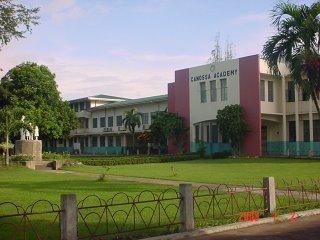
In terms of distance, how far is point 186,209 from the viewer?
9492mm

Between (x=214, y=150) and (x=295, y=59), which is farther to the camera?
(x=214, y=150)

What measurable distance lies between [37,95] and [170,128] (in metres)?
15.8

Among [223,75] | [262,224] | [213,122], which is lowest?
[262,224]

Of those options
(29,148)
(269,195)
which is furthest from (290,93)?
(269,195)

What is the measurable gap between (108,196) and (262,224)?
529 cm

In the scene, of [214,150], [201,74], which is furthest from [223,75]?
[214,150]

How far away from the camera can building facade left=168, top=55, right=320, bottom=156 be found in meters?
38.0

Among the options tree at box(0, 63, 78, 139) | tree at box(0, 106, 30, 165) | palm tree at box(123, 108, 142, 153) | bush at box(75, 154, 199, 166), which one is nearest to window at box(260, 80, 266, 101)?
bush at box(75, 154, 199, 166)

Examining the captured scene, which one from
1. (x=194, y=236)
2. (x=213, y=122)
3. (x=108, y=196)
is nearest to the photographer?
(x=194, y=236)

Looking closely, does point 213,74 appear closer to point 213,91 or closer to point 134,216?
point 213,91

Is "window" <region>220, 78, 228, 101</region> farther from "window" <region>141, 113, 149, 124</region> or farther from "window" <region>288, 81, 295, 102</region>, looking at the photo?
"window" <region>141, 113, 149, 124</region>

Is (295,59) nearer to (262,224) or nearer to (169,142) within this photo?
(262,224)

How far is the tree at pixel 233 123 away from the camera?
3769 centimetres

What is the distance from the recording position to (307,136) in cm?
3888
